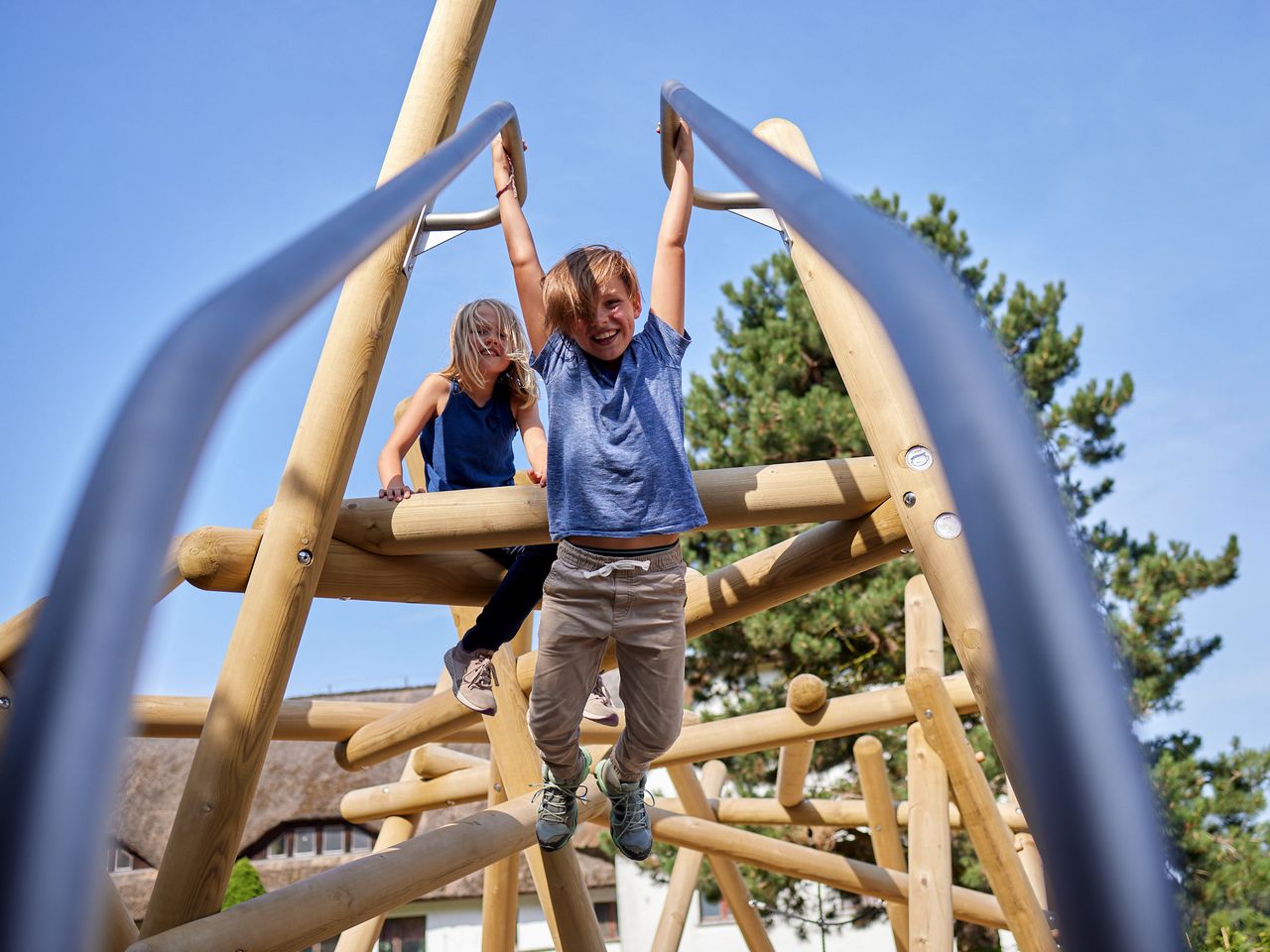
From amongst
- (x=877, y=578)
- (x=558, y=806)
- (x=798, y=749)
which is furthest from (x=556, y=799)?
(x=877, y=578)

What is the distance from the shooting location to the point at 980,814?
477 centimetres

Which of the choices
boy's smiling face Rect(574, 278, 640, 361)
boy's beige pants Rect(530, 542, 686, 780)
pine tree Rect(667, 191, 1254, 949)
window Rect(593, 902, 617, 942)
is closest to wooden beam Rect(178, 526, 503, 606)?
boy's beige pants Rect(530, 542, 686, 780)

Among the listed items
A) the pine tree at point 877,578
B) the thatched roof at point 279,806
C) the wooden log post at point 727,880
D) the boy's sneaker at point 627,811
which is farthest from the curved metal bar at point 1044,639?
the thatched roof at point 279,806

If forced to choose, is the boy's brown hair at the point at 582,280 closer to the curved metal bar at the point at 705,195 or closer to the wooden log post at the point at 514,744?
the curved metal bar at the point at 705,195

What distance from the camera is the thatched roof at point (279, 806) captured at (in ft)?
65.9

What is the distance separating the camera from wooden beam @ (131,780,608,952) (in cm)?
257

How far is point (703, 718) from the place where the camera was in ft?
46.3

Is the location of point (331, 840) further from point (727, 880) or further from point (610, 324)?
point (610, 324)

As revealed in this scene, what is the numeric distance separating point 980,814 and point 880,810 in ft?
8.33

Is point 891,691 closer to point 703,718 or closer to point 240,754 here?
point 240,754

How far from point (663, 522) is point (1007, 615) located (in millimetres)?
2006

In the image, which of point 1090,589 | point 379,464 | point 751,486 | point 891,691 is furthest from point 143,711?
point 1090,589

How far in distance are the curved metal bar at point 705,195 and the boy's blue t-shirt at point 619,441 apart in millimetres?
756

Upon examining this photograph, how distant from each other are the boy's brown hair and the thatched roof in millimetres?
18137
